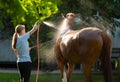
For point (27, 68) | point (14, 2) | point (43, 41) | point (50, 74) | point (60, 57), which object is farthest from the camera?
point (50, 74)

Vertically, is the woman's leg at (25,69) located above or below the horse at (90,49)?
below

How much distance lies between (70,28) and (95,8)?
5821 mm

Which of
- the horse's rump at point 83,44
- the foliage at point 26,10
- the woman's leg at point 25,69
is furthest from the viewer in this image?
the woman's leg at point 25,69

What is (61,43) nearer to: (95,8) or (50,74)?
(95,8)

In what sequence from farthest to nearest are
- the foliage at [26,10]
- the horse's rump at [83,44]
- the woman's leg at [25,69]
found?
1. the woman's leg at [25,69]
2. the horse's rump at [83,44]
3. the foliage at [26,10]

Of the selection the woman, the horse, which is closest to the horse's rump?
the horse

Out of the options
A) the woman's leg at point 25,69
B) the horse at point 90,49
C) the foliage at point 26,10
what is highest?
the foliage at point 26,10

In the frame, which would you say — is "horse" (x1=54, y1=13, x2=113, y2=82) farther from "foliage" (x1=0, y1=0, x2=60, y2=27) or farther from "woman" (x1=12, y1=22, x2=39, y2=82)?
"foliage" (x1=0, y1=0, x2=60, y2=27)

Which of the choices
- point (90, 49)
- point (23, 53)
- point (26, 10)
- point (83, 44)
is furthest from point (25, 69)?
point (90, 49)

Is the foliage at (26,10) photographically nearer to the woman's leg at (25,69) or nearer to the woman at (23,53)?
the woman at (23,53)

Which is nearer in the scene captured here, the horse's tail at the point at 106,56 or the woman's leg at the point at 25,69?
the horse's tail at the point at 106,56

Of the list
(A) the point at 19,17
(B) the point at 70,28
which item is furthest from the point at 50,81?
(A) the point at 19,17

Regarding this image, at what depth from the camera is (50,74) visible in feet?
64.1

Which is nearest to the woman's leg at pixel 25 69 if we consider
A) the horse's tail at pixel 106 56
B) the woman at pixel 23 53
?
the woman at pixel 23 53
